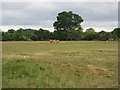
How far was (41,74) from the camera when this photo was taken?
719 cm

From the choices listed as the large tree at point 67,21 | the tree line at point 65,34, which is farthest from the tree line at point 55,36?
the large tree at point 67,21

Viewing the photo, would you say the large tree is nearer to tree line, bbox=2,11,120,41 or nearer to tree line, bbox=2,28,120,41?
tree line, bbox=2,11,120,41

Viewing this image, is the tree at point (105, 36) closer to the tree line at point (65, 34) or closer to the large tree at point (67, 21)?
the tree line at point (65, 34)

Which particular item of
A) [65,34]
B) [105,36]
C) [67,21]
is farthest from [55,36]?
[105,36]

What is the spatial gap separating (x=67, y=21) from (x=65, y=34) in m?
7.42

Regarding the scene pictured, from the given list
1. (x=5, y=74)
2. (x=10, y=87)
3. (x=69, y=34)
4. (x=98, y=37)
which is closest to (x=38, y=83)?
(x=10, y=87)

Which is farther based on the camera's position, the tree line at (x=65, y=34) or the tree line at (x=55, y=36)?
the tree line at (x=65, y=34)

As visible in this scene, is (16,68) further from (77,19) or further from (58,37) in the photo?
(77,19)

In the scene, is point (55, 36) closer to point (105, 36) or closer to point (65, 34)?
point (65, 34)

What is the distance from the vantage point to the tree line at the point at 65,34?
67188mm

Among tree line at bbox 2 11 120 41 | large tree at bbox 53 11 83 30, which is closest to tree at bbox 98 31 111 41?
tree line at bbox 2 11 120 41

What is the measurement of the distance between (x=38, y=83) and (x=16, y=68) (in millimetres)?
2077

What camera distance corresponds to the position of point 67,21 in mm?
74438

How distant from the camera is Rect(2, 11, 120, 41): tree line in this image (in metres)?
67.2
